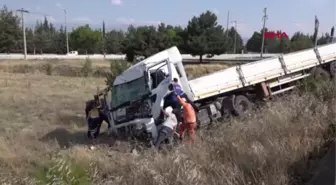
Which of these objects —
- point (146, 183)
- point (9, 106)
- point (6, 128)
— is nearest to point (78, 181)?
point (146, 183)

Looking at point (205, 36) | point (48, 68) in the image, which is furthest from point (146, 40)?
point (48, 68)

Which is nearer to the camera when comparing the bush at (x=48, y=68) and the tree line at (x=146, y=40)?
the bush at (x=48, y=68)

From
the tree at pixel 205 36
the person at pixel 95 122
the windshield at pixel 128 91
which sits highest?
the tree at pixel 205 36

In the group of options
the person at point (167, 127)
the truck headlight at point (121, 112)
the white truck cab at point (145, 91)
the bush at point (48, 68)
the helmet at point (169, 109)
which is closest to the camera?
the person at point (167, 127)

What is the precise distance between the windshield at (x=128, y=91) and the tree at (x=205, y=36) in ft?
149

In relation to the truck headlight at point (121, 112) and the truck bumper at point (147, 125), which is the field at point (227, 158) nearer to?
the truck bumper at point (147, 125)

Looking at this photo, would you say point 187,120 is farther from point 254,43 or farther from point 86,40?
point 254,43

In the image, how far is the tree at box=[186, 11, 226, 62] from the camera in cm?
5694

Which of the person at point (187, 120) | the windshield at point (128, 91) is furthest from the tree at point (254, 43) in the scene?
the person at point (187, 120)

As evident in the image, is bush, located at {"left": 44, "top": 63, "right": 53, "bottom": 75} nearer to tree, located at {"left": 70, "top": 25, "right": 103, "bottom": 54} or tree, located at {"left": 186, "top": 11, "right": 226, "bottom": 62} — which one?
tree, located at {"left": 186, "top": 11, "right": 226, "bottom": 62}

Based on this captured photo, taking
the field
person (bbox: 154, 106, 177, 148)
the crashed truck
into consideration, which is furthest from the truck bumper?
the field

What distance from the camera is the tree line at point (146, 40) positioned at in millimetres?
54156

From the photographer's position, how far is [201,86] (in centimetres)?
1209

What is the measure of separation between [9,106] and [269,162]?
17772mm
